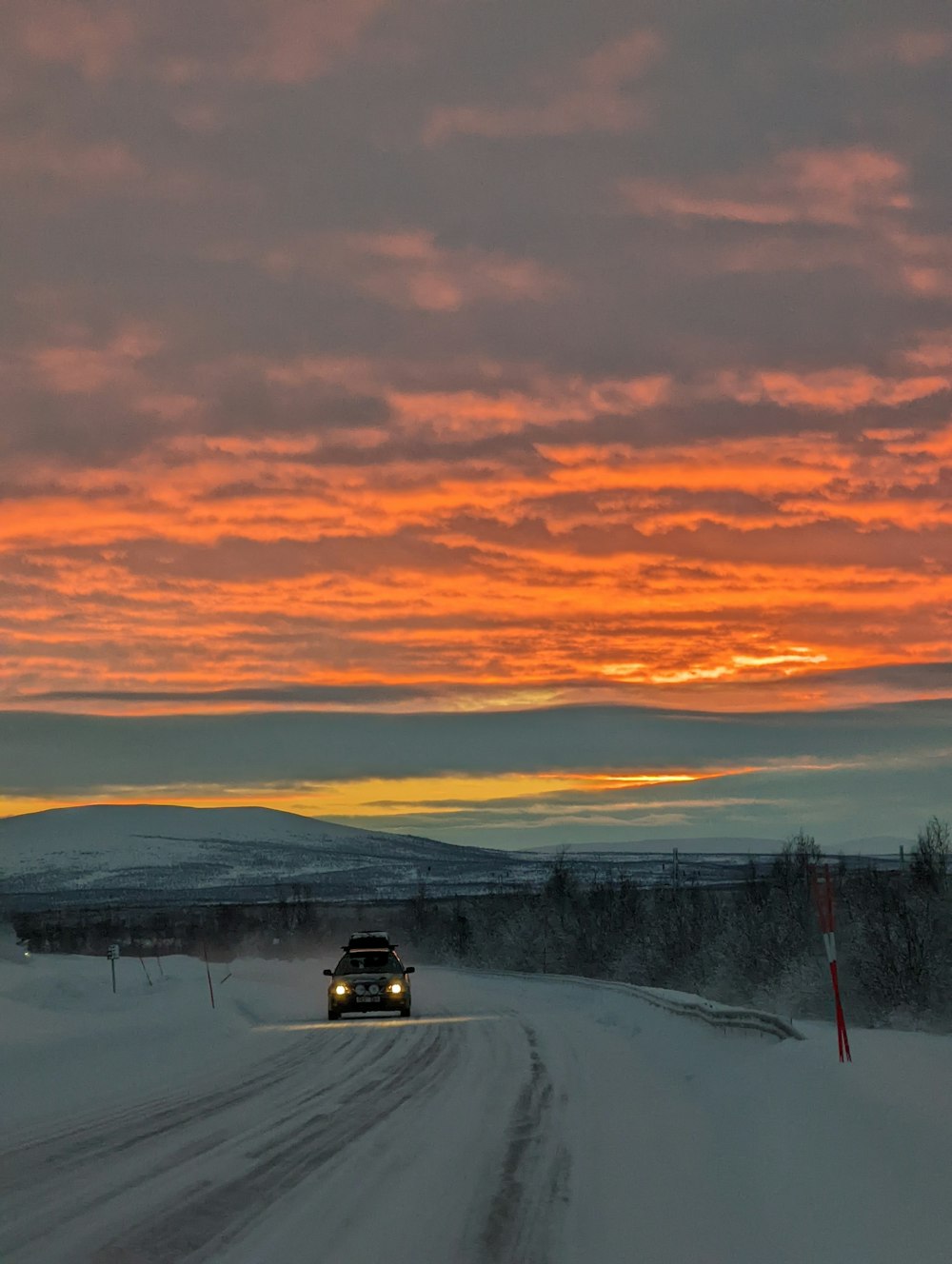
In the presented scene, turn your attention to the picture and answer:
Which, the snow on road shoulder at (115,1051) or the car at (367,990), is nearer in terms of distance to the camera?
the snow on road shoulder at (115,1051)

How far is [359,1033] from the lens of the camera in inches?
1211

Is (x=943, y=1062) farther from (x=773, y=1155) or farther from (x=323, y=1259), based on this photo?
(x=323, y=1259)

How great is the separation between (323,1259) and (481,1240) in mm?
1142

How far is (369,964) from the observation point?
3947 centimetres

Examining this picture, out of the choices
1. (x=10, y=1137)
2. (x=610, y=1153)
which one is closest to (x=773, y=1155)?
(x=610, y=1153)

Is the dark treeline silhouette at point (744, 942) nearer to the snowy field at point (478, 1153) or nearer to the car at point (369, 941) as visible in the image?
the car at point (369, 941)

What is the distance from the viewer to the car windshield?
3862 centimetres

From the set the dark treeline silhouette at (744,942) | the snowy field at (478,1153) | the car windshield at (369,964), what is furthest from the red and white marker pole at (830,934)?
the dark treeline silhouette at (744,942)

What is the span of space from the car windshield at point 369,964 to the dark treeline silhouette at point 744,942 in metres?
22.6

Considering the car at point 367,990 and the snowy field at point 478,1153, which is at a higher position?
the car at point 367,990

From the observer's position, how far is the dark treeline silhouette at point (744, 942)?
65.8 metres

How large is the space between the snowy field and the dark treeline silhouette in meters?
Answer: 36.4

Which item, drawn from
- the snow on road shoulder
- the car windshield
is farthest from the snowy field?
the car windshield

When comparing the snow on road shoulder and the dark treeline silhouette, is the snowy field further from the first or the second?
the dark treeline silhouette
